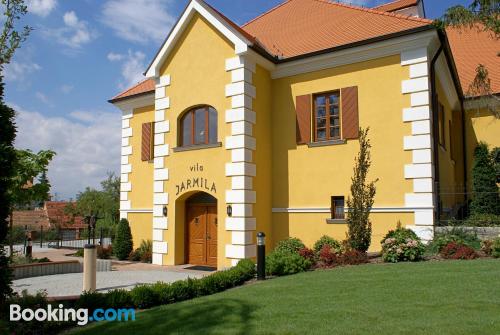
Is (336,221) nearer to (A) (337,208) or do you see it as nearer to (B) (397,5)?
(A) (337,208)

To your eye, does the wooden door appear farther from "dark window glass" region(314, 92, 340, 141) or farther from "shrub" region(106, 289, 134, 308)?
"shrub" region(106, 289, 134, 308)

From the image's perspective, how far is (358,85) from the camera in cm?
1331

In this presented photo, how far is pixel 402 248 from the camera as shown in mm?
10609

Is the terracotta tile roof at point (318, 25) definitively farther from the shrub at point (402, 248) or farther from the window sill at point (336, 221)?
the shrub at point (402, 248)

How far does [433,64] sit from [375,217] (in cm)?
534

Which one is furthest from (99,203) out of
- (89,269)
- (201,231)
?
(89,269)

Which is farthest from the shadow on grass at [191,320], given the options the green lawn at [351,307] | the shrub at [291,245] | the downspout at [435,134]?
the downspout at [435,134]

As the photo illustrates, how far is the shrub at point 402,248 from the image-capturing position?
10.5m

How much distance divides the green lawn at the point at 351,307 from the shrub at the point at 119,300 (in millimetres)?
567

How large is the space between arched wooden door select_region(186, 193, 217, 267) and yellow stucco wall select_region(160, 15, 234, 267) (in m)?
0.30

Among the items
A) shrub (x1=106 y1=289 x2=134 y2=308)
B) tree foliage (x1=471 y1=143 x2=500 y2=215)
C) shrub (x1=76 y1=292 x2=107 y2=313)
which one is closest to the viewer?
shrub (x1=76 y1=292 x2=107 y2=313)

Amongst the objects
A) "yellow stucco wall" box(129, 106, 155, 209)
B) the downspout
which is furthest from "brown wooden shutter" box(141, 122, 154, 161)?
the downspout

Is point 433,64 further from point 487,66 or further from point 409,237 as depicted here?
point 487,66

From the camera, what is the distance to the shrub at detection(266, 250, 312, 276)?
1026 centimetres
